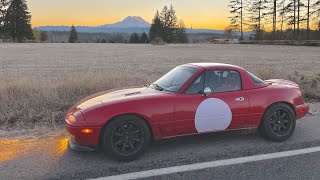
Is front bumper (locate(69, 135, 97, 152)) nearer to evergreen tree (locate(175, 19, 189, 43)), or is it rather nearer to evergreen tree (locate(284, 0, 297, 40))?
evergreen tree (locate(284, 0, 297, 40))

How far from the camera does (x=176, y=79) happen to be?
5.45 m

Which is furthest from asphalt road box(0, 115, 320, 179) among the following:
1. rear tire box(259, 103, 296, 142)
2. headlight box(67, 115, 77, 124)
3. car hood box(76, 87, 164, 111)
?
car hood box(76, 87, 164, 111)

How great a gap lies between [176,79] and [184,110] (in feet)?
2.11

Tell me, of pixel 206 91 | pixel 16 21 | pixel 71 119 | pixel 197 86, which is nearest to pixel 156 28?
pixel 16 21

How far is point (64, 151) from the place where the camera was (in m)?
5.05

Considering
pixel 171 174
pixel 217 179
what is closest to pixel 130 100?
pixel 171 174

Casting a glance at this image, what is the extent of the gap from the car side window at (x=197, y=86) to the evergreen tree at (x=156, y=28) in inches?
4500

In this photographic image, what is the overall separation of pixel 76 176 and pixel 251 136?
282 centimetres

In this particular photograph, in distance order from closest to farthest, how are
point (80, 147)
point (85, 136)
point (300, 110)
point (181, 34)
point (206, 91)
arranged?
point (85, 136), point (80, 147), point (206, 91), point (300, 110), point (181, 34)

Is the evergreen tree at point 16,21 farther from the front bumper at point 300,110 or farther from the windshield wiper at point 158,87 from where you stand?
the front bumper at point 300,110

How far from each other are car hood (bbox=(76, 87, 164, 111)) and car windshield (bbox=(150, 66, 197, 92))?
167 mm

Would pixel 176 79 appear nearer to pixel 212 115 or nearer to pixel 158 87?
pixel 158 87

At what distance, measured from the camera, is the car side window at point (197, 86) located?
5.12 m

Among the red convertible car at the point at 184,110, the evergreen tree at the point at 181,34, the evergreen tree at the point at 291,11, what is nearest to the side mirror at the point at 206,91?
the red convertible car at the point at 184,110
